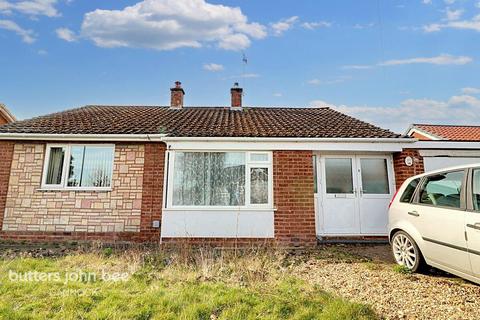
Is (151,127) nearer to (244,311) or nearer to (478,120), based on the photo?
(244,311)

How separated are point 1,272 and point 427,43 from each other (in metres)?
14.0

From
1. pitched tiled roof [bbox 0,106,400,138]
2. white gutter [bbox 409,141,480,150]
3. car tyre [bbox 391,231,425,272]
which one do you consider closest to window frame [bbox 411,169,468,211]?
car tyre [bbox 391,231,425,272]

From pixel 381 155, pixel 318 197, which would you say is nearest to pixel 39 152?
pixel 318 197

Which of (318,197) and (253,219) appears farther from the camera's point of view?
(318,197)

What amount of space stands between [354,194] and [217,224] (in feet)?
13.7

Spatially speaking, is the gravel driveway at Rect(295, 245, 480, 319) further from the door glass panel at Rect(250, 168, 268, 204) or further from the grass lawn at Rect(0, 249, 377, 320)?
the door glass panel at Rect(250, 168, 268, 204)

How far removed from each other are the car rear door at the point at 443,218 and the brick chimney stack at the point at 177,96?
11.0m

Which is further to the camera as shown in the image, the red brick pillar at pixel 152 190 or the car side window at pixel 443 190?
the red brick pillar at pixel 152 190

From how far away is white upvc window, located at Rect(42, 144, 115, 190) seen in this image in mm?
7695

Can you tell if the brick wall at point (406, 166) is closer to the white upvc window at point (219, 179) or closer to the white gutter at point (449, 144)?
the white gutter at point (449, 144)

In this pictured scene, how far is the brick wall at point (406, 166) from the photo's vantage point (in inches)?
293

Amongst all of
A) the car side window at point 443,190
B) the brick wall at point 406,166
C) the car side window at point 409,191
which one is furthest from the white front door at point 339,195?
the car side window at point 443,190

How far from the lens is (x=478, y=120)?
18.0 meters

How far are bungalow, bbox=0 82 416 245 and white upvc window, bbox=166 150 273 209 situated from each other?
29 millimetres
